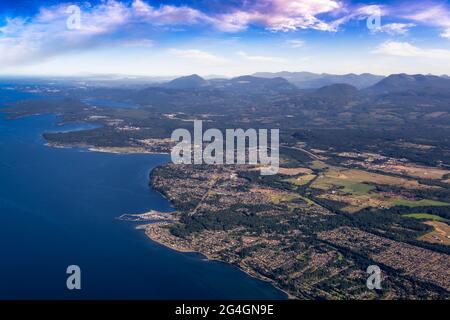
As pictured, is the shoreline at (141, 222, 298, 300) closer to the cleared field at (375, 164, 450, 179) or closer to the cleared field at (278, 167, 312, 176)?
the cleared field at (278, 167, 312, 176)

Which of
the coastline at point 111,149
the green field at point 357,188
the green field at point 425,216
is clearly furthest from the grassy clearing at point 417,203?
the coastline at point 111,149

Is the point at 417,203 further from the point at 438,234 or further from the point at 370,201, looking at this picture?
the point at 438,234

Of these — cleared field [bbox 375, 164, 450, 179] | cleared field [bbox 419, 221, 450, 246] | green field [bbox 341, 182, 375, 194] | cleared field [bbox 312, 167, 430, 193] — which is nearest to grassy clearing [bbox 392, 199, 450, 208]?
green field [bbox 341, 182, 375, 194]

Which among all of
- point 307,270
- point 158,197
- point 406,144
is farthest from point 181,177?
point 406,144

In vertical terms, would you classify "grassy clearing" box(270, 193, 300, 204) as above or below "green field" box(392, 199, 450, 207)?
above

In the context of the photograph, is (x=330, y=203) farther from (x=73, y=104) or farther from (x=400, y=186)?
(x=73, y=104)
